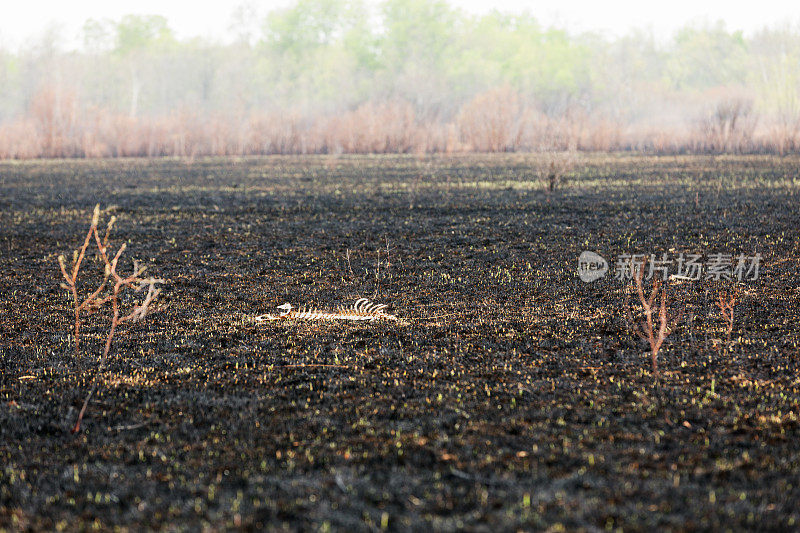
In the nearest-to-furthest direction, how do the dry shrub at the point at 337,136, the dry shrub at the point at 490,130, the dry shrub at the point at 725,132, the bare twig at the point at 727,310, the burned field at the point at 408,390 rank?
the burned field at the point at 408,390, the bare twig at the point at 727,310, the dry shrub at the point at 725,132, the dry shrub at the point at 337,136, the dry shrub at the point at 490,130

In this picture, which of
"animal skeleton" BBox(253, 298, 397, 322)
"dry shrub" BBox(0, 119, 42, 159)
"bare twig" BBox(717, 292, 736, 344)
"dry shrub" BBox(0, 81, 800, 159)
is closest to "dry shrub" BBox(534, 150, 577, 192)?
"bare twig" BBox(717, 292, 736, 344)

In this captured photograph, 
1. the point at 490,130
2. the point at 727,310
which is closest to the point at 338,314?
the point at 727,310

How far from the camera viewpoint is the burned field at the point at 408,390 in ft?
10.8

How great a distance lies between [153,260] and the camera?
9156mm

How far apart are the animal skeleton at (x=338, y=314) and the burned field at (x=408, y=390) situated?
156 millimetres

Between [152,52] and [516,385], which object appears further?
[152,52]

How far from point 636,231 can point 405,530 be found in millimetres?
8281

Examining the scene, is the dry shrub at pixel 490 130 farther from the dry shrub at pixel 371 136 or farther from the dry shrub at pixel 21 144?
the dry shrub at pixel 21 144

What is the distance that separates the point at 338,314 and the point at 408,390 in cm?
199

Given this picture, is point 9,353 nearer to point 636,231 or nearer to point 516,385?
point 516,385

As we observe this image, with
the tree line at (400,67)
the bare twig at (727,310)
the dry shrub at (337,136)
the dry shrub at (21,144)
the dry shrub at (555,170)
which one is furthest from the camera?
the tree line at (400,67)

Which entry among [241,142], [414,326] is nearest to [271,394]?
[414,326]

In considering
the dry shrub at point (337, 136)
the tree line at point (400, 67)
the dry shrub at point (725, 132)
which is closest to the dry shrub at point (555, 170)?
the dry shrub at point (337, 136)

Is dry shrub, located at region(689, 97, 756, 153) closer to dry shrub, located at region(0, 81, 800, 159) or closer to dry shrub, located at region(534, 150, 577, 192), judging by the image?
dry shrub, located at region(0, 81, 800, 159)
